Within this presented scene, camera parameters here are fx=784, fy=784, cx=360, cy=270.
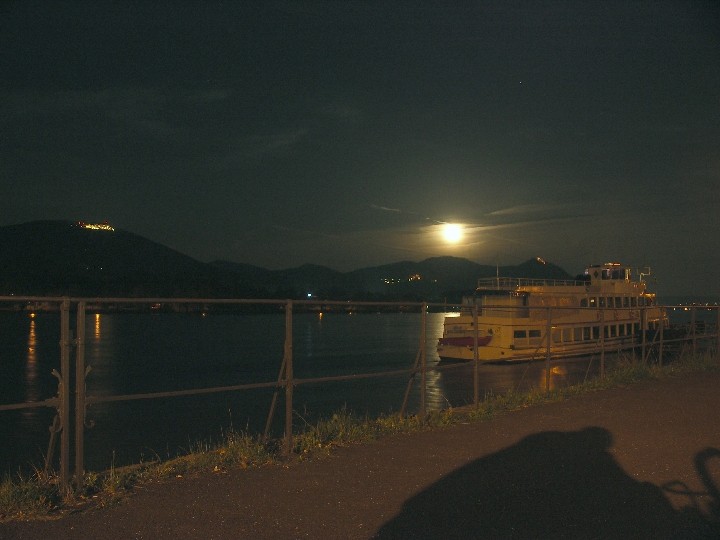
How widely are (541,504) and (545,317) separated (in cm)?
3303

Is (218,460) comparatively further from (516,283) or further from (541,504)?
(516,283)

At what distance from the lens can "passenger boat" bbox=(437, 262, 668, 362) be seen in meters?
36.1

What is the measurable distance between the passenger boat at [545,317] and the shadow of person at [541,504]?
27.0 m

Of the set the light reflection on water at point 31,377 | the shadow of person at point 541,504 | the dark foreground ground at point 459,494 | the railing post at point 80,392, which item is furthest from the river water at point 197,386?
the shadow of person at point 541,504

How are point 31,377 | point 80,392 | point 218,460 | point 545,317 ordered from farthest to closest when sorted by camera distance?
point 31,377, point 545,317, point 218,460, point 80,392

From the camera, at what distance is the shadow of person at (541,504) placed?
590 centimetres

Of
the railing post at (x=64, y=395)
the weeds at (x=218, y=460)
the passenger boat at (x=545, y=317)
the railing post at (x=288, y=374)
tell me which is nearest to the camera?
the weeds at (x=218, y=460)

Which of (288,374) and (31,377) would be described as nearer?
(288,374)

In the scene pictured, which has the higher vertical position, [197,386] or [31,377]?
[197,386]

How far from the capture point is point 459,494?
270 inches

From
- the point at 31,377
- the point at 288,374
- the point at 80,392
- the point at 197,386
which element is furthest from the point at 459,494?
the point at 31,377

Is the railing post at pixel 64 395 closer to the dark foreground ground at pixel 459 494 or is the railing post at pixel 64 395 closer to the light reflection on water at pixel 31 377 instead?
the dark foreground ground at pixel 459 494

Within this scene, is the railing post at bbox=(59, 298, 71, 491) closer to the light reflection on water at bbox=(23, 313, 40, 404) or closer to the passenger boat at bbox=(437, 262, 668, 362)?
the light reflection on water at bbox=(23, 313, 40, 404)

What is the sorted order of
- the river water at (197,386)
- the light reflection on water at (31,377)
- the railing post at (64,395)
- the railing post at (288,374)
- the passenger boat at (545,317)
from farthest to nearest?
1. the light reflection on water at (31,377)
2. the passenger boat at (545,317)
3. the river water at (197,386)
4. the railing post at (288,374)
5. the railing post at (64,395)
